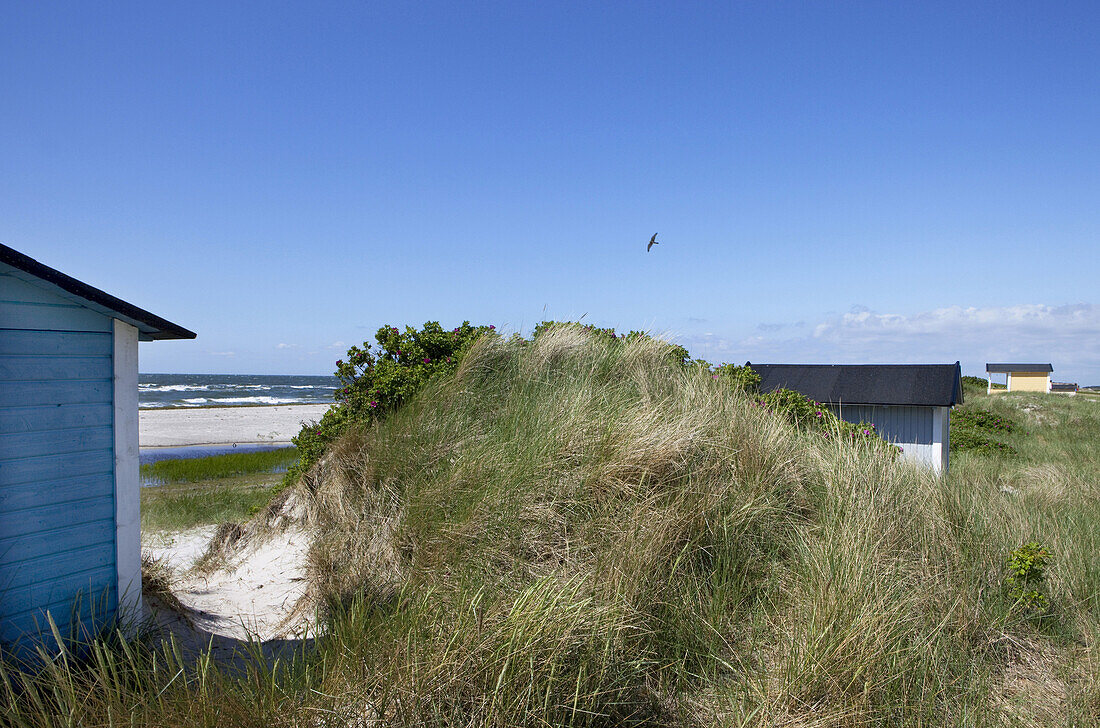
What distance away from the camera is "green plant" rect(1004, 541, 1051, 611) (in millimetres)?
4465

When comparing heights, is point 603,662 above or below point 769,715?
above

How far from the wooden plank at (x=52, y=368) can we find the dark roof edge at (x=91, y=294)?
40 centimetres

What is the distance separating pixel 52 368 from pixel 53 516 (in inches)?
40.7

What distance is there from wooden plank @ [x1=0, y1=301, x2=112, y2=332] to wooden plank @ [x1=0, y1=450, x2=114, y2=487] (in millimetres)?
910

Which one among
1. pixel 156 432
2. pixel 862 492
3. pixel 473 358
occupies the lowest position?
pixel 156 432

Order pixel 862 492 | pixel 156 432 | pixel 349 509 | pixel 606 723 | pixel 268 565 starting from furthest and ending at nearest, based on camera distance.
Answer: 1. pixel 156 432
2. pixel 268 565
3. pixel 349 509
4. pixel 862 492
5. pixel 606 723

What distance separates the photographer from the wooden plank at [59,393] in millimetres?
3941

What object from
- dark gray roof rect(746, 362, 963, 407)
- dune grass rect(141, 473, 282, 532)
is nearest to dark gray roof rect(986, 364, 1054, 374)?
dark gray roof rect(746, 362, 963, 407)

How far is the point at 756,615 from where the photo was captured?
12.5ft

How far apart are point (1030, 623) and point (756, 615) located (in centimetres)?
246

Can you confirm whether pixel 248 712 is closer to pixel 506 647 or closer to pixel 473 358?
pixel 506 647

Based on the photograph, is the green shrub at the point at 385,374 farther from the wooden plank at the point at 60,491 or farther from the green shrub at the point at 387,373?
the wooden plank at the point at 60,491

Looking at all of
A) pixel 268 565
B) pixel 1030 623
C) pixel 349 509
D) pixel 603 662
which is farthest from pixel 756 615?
pixel 268 565

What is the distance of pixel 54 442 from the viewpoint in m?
4.10
